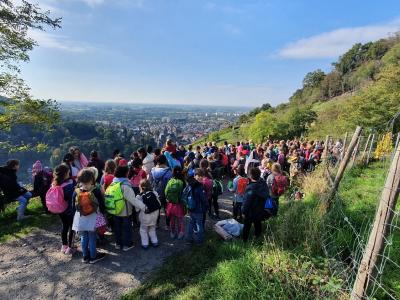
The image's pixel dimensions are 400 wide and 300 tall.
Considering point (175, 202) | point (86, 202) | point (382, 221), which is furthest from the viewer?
point (175, 202)

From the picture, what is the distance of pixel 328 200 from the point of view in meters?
6.00

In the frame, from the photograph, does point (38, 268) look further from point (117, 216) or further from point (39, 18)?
point (39, 18)

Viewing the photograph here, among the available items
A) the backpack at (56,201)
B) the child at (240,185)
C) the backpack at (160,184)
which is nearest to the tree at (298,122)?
the child at (240,185)

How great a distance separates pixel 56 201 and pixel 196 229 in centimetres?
304

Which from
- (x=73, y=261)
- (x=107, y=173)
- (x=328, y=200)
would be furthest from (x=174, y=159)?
(x=328, y=200)

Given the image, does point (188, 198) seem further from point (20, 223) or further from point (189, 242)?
point (20, 223)

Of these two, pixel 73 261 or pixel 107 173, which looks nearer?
pixel 73 261

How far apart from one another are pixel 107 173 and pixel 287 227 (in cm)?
415

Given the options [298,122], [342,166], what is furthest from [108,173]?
[298,122]

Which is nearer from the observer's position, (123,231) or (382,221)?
(382,221)

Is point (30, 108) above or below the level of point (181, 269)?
above

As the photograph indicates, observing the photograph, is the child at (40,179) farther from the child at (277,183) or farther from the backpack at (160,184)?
the child at (277,183)

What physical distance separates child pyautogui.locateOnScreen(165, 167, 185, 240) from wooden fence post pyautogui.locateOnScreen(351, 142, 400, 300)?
14.1 ft

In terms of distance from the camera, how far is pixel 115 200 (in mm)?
6109
